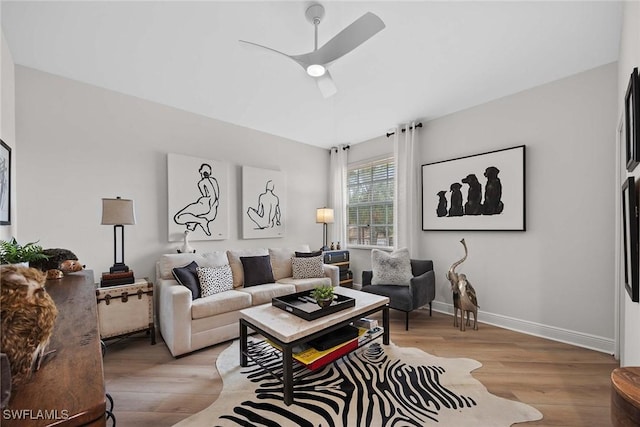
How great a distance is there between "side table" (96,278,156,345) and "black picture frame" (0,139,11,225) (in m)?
0.89

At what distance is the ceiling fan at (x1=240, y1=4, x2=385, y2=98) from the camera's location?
1673 mm

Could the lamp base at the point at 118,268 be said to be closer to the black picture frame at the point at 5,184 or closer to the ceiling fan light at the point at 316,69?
the black picture frame at the point at 5,184

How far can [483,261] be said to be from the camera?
338cm

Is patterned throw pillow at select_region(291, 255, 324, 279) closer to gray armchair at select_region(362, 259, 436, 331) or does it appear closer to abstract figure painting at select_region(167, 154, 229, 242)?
gray armchair at select_region(362, 259, 436, 331)

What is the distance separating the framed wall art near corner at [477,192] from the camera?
10.2ft

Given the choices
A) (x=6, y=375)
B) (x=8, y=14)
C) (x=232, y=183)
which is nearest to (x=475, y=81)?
(x=232, y=183)

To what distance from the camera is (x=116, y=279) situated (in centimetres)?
270

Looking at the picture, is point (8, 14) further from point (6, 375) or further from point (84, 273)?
point (6, 375)

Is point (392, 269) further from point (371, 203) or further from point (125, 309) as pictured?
point (125, 309)

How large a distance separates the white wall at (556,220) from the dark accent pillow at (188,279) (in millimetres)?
3179

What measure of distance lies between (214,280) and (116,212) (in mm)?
1140

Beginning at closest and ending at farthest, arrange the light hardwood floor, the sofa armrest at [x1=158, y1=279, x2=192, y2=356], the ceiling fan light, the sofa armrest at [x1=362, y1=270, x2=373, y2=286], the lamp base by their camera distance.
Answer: the light hardwood floor < the ceiling fan light < the sofa armrest at [x1=158, y1=279, x2=192, y2=356] < the lamp base < the sofa armrest at [x1=362, y1=270, x2=373, y2=286]

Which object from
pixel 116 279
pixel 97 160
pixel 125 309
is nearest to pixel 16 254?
pixel 116 279

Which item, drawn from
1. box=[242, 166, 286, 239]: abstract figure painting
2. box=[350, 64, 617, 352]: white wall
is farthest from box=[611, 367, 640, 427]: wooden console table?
box=[242, 166, 286, 239]: abstract figure painting
